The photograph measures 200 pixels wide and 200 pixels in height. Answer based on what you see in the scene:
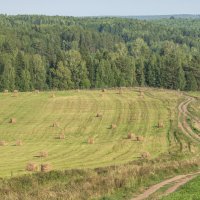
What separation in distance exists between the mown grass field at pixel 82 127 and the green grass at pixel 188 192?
320 inches

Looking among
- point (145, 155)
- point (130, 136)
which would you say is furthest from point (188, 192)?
point (130, 136)

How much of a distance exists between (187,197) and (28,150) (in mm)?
17056

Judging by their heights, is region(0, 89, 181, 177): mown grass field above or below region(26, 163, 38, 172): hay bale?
below

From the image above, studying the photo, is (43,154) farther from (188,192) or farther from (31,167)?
(188,192)

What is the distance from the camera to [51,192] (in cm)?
2484

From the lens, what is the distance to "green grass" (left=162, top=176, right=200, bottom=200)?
74.9 feet

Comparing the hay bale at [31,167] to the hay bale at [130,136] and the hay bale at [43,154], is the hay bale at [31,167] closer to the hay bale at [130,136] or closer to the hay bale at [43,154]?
the hay bale at [43,154]

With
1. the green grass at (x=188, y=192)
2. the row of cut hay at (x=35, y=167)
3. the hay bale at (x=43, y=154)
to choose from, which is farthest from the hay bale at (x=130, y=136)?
the green grass at (x=188, y=192)

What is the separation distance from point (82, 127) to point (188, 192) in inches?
912

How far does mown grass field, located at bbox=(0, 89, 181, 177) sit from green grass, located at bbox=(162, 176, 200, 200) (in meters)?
8.13

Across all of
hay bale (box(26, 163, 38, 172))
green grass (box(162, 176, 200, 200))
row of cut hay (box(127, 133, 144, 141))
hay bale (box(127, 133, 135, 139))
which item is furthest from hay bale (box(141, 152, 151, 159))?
hay bale (box(26, 163, 38, 172))

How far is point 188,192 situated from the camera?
2422cm

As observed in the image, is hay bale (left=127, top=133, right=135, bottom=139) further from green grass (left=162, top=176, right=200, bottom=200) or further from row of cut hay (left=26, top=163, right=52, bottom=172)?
green grass (left=162, top=176, right=200, bottom=200)

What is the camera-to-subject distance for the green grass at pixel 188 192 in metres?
22.8
